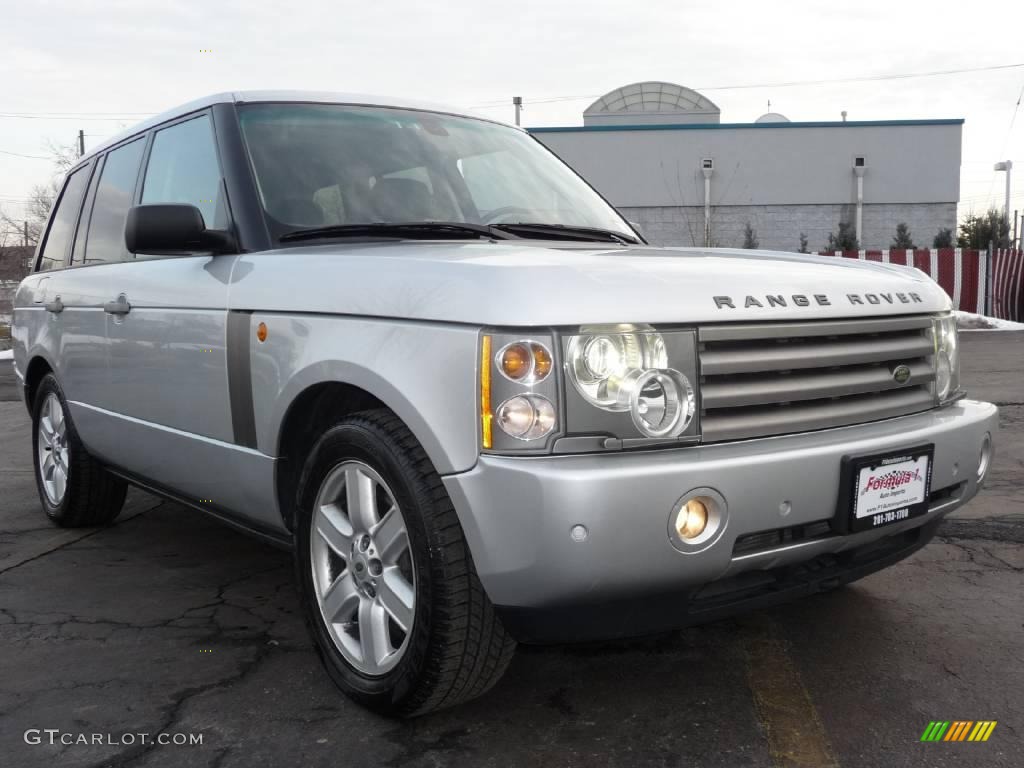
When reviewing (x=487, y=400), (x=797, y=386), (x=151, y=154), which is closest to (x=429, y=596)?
(x=487, y=400)

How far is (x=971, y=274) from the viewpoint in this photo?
69.7 ft

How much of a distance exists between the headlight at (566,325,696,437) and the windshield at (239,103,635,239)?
1.30m

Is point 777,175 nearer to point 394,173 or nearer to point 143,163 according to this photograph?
point 143,163

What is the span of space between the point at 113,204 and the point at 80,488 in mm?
1348

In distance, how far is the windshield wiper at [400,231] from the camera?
3295 mm

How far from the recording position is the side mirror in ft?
10.5

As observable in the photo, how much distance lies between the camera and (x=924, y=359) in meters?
3.04

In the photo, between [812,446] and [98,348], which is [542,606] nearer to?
[812,446]

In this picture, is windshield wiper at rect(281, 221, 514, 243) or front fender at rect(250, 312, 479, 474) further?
windshield wiper at rect(281, 221, 514, 243)

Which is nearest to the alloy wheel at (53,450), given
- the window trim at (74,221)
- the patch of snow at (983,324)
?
the window trim at (74,221)

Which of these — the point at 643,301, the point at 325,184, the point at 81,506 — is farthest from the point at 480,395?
the point at 81,506

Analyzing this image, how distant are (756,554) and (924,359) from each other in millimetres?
983

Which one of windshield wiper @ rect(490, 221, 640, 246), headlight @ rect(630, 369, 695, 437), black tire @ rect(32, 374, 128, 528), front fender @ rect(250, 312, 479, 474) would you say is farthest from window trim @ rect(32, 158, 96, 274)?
headlight @ rect(630, 369, 695, 437)

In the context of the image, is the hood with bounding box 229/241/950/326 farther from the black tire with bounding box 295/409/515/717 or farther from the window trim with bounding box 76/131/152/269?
the window trim with bounding box 76/131/152/269
